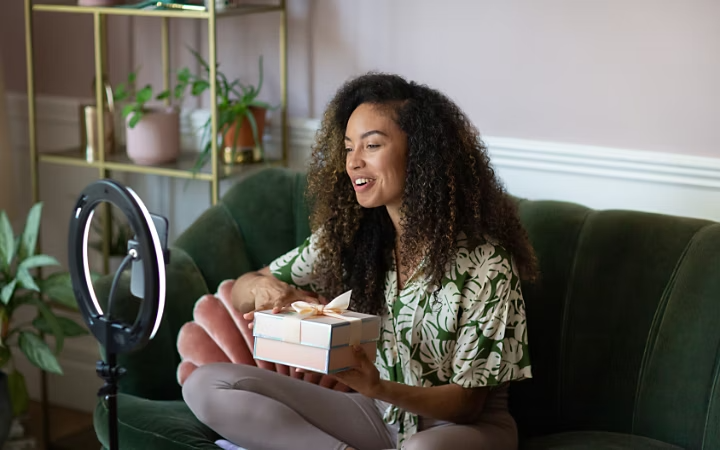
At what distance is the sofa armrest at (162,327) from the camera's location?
205cm

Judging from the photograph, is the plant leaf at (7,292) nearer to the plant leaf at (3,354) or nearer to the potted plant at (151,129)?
the plant leaf at (3,354)

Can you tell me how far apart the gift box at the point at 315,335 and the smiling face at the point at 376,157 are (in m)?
0.28

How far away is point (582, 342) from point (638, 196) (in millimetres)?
474

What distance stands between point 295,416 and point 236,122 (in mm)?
1067

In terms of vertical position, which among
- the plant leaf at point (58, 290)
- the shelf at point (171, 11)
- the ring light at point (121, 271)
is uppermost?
the shelf at point (171, 11)

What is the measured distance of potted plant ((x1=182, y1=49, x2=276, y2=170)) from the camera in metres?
2.55

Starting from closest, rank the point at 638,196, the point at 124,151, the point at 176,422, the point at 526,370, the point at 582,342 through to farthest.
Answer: the point at 526,370, the point at 176,422, the point at 582,342, the point at 638,196, the point at 124,151

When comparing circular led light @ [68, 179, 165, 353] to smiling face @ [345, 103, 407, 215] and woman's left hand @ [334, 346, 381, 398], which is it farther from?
smiling face @ [345, 103, 407, 215]

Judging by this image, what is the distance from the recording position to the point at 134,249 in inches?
52.0

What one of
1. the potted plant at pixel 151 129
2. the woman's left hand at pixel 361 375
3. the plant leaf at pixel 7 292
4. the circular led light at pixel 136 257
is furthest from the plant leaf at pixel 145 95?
the woman's left hand at pixel 361 375

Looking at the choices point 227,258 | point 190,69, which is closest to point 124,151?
point 190,69

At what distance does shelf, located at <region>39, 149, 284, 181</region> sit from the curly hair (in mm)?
684

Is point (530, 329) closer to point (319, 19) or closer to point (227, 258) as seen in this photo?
point (227, 258)

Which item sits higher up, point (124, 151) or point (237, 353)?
point (124, 151)
